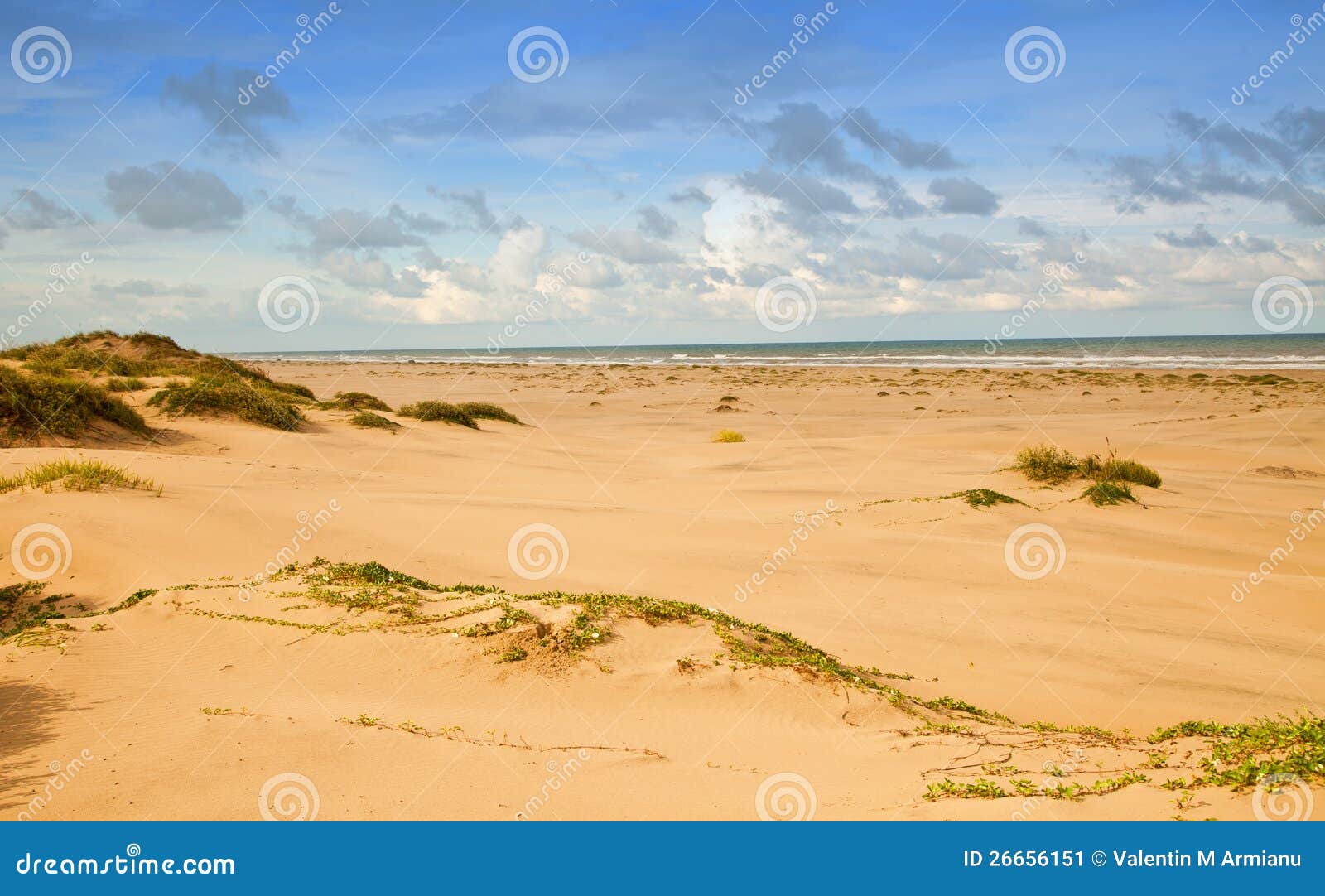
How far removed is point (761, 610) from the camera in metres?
8.32

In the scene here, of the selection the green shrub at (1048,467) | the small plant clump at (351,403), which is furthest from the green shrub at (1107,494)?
the small plant clump at (351,403)

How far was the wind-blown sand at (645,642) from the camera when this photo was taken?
456cm

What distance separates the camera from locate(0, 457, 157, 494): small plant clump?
31.3 ft

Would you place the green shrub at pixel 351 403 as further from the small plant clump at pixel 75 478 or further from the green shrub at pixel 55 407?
the small plant clump at pixel 75 478

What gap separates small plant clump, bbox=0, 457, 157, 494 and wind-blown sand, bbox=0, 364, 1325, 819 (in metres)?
0.25

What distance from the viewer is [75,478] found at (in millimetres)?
9773

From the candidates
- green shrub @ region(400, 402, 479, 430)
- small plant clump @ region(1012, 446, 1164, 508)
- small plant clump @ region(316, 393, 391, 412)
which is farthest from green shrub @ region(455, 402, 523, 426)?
small plant clump @ region(1012, 446, 1164, 508)

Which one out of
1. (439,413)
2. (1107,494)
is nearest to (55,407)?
(439,413)

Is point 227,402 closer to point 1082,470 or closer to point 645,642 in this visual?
point 645,642

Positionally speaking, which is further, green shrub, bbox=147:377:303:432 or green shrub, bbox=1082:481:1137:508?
green shrub, bbox=147:377:303:432

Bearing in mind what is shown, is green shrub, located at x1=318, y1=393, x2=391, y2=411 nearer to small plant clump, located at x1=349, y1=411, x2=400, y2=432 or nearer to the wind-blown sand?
small plant clump, located at x1=349, y1=411, x2=400, y2=432

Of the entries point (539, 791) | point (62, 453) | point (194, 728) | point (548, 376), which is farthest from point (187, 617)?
point (548, 376)

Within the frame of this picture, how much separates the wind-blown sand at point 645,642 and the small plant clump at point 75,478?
25cm

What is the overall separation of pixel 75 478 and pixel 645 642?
742cm
